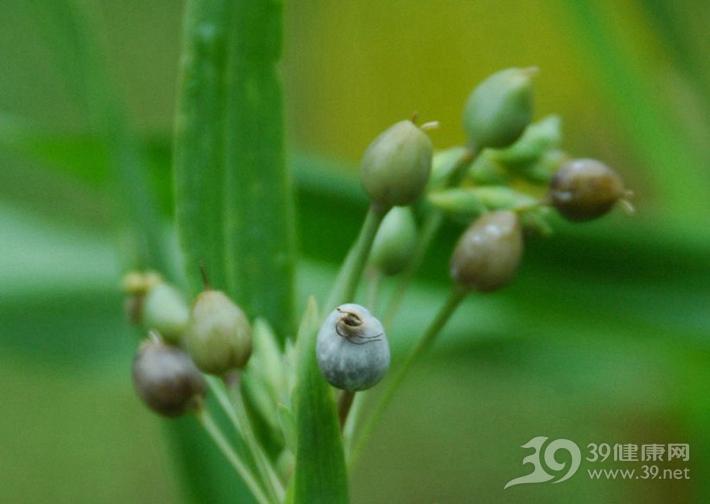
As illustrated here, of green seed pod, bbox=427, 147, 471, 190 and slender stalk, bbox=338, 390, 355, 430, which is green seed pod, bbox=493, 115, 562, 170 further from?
slender stalk, bbox=338, 390, 355, 430

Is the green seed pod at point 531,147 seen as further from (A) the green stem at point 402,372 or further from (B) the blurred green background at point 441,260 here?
(B) the blurred green background at point 441,260

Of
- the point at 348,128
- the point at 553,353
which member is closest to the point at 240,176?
the point at 553,353

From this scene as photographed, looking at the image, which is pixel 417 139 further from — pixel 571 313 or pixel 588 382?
pixel 588 382

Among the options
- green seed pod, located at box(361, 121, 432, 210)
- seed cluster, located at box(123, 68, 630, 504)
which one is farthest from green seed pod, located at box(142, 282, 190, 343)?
green seed pod, located at box(361, 121, 432, 210)

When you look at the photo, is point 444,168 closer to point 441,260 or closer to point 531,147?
point 531,147

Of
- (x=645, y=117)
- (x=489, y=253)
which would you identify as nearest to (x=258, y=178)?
(x=489, y=253)

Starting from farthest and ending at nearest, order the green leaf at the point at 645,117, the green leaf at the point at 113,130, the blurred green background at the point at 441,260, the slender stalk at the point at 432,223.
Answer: the green leaf at the point at 645,117 → the blurred green background at the point at 441,260 → the green leaf at the point at 113,130 → the slender stalk at the point at 432,223

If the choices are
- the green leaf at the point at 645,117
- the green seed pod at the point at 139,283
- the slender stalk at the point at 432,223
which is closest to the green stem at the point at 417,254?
the slender stalk at the point at 432,223
